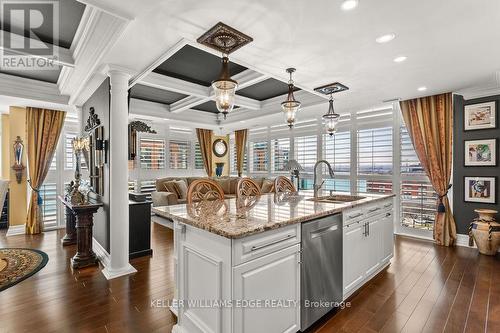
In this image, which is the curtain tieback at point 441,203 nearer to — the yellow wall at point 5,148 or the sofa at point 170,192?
the sofa at point 170,192

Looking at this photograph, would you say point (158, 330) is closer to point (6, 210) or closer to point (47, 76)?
point (47, 76)

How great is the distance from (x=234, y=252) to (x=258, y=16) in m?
1.86

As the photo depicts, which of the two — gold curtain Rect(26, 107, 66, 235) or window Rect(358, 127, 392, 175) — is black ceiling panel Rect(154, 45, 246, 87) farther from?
window Rect(358, 127, 392, 175)

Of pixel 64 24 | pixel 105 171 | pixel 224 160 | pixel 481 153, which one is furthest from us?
pixel 224 160

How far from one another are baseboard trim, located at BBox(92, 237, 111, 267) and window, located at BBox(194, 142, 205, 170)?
408 centimetres

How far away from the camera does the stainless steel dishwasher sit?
1862 millimetres

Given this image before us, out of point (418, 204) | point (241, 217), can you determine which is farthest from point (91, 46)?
point (418, 204)

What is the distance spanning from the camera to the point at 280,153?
23.1 feet

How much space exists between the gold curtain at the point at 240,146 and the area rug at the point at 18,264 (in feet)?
17.4

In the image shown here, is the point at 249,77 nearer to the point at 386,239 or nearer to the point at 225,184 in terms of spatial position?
the point at 386,239

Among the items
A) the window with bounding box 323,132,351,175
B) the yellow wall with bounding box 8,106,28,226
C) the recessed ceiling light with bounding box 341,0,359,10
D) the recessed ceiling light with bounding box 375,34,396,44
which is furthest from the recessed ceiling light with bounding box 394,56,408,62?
the yellow wall with bounding box 8,106,28,226

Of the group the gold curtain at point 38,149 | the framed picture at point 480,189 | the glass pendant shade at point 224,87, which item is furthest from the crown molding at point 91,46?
the framed picture at point 480,189

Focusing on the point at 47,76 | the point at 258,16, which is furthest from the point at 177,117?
the point at 258,16

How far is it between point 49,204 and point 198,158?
378 cm
